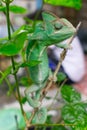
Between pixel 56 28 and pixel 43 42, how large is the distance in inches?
1.7

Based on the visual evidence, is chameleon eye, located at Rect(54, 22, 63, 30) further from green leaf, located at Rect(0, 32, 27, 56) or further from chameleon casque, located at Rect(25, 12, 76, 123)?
green leaf, located at Rect(0, 32, 27, 56)

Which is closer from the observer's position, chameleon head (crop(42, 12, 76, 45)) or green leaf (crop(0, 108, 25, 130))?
chameleon head (crop(42, 12, 76, 45))

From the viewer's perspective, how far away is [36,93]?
766 millimetres

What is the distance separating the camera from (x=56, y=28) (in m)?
0.69

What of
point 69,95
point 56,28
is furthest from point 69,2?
point 69,95

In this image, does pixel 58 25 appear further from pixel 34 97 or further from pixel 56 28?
pixel 34 97

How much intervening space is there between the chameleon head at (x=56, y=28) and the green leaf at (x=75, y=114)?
137mm

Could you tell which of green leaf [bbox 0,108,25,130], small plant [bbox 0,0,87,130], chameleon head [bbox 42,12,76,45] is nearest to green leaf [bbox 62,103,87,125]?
small plant [bbox 0,0,87,130]

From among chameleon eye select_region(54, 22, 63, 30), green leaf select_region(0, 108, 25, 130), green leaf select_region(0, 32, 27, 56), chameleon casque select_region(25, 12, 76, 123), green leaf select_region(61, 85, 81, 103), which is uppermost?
green leaf select_region(0, 32, 27, 56)

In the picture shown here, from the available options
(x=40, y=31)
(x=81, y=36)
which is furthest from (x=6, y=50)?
(x=81, y=36)

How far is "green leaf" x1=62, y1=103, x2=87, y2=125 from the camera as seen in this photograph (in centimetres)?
66

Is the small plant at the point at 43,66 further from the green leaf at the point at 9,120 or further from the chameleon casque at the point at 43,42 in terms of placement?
the green leaf at the point at 9,120

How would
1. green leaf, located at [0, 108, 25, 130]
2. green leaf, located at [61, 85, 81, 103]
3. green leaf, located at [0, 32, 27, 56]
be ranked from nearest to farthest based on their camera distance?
green leaf, located at [0, 32, 27, 56]
green leaf, located at [61, 85, 81, 103]
green leaf, located at [0, 108, 25, 130]

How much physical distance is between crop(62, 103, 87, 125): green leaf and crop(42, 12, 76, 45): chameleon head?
14 centimetres
